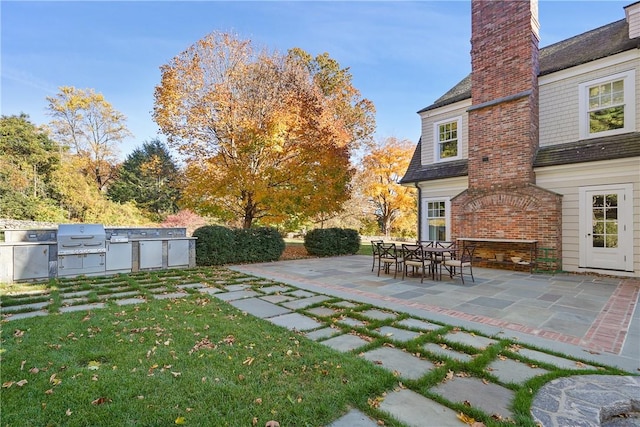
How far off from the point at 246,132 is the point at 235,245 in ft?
12.4

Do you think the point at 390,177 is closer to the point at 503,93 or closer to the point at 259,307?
the point at 503,93

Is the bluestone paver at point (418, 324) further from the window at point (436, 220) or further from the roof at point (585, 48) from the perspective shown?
the roof at point (585, 48)

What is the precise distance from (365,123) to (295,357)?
21130 millimetres

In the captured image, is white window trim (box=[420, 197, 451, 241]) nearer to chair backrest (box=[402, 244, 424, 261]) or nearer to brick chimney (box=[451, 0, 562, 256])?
brick chimney (box=[451, 0, 562, 256])

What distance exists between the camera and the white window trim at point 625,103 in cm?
779

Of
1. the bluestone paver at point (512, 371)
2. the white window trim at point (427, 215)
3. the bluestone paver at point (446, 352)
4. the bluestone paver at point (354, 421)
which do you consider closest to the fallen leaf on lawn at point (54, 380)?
the bluestone paver at point (354, 421)

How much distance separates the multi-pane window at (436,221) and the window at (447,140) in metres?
1.77

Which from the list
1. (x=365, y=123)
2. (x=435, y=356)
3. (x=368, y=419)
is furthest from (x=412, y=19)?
(x=365, y=123)

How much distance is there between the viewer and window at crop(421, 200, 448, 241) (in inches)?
445

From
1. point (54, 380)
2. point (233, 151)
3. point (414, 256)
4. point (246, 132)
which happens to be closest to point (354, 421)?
point (54, 380)

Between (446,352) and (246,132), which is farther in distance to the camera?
(246,132)

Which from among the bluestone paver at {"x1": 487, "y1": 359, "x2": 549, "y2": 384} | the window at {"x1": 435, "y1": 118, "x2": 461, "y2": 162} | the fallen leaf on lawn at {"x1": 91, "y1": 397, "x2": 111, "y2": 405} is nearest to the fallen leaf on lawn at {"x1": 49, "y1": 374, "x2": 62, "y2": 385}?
the fallen leaf on lawn at {"x1": 91, "y1": 397, "x2": 111, "y2": 405}

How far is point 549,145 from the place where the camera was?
9.14m

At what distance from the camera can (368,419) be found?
210 centimetres
